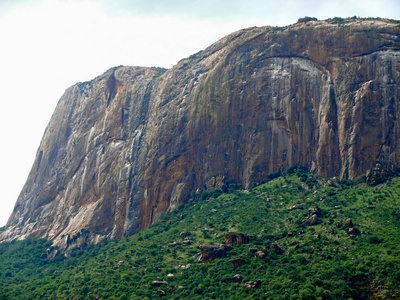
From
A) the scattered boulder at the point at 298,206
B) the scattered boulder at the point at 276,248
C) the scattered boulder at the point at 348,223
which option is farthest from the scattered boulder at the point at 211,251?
the scattered boulder at the point at 348,223

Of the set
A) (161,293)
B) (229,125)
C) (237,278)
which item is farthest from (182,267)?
(229,125)

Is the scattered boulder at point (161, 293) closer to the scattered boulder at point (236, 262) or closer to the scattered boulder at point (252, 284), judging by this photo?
the scattered boulder at point (236, 262)

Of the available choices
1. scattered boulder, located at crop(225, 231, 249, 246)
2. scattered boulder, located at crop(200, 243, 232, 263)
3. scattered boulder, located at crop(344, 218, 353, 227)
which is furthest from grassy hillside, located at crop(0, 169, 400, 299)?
scattered boulder, located at crop(200, 243, 232, 263)

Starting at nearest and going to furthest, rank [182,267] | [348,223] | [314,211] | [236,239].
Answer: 1. [348,223]
2. [182,267]
3. [314,211]
4. [236,239]

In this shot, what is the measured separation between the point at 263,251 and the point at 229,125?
110ft

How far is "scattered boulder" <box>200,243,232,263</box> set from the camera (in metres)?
60.7

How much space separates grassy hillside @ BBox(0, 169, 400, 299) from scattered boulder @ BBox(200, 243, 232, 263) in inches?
44.9

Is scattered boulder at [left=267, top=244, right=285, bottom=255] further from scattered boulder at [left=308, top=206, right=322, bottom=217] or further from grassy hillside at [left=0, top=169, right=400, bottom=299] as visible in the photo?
scattered boulder at [left=308, top=206, right=322, bottom=217]

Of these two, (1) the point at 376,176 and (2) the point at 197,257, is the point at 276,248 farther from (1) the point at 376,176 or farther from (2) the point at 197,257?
(1) the point at 376,176

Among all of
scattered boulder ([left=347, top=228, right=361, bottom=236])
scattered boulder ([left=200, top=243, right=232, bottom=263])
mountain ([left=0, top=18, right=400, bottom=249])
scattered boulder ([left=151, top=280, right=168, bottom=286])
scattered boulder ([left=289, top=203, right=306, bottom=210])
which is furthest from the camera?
mountain ([left=0, top=18, right=400, bottom=249])

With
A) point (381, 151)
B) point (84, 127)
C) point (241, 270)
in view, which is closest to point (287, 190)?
point (381, 151)

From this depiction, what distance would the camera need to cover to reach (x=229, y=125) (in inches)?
3433

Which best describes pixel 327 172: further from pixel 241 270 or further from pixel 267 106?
pixel 241 270

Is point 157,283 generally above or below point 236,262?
below
